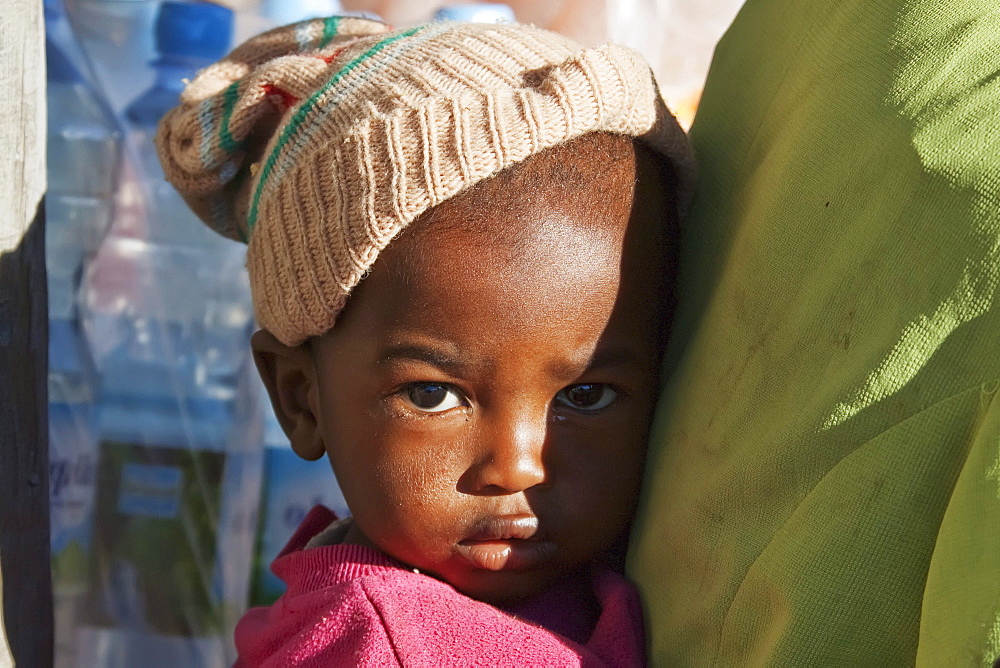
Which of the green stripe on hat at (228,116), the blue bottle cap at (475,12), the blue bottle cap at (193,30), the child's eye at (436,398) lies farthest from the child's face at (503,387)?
the blue bottle cap at (193,30)

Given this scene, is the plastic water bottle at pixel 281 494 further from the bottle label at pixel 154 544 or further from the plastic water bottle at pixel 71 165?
the plastic water bottle at pixel 71 165

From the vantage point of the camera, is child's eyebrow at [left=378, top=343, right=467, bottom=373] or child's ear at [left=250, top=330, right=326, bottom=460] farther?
child's ear at [left=250, top=330, right=326, bottom=460]

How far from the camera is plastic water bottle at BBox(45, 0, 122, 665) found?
2.08 m

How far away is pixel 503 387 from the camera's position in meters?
1.21

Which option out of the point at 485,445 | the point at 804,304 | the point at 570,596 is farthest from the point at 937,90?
the point at 570,596

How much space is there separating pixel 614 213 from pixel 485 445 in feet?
1.07

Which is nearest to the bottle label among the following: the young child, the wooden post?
the wooden post

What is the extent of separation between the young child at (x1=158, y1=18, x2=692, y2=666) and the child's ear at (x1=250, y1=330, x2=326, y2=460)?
0.06m

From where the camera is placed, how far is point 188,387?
7.16ft

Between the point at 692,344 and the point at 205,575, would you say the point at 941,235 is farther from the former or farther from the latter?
the point at 205,575

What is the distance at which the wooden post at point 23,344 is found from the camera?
1.36 meters

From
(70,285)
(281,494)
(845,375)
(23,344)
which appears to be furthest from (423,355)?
(70,285)

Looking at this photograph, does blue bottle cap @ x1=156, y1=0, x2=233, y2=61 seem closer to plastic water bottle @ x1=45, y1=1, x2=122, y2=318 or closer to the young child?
plastic water bottle @ x1=45, y1=1, x2=122, y2=318

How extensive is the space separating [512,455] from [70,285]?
130cm
